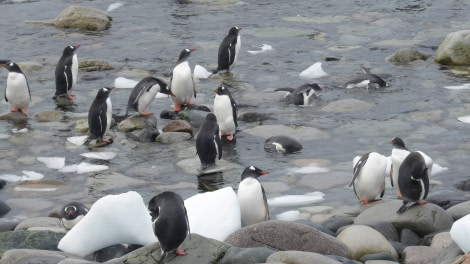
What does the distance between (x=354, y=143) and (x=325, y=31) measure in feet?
23.9

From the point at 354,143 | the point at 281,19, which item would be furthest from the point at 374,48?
the point at 354,143

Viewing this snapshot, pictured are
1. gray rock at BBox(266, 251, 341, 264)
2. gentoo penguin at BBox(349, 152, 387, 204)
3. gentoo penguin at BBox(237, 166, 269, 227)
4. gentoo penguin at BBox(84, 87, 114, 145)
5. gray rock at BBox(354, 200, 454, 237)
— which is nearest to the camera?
gray rock at BBox(266, 251, 341, 264)

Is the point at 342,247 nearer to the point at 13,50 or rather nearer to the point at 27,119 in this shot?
the point at 27,119

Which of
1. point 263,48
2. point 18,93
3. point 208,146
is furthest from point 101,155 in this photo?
point 263,48

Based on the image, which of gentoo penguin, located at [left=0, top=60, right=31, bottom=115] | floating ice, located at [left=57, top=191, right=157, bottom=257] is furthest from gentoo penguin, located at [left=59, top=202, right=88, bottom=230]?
gentoo penguin, located at [left=0, top=60, right=31, bottom=115]

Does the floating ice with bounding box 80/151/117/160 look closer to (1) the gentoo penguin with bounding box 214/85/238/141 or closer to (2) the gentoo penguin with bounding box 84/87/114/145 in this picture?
(2) the gentoo penguin with bounding box 84/87/114/145

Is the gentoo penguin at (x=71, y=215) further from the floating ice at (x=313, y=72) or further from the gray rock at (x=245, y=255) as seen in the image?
the floating ice at (x=313, y=72)

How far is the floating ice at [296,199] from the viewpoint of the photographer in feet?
33.8

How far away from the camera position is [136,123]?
1330cm

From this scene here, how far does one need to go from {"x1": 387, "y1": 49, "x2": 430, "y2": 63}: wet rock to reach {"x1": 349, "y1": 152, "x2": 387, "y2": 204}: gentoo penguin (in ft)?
23.0

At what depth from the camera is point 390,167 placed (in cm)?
1115

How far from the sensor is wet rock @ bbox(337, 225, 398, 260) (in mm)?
8289

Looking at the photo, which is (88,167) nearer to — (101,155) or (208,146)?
(101,155)

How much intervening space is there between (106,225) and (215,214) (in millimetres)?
1157
